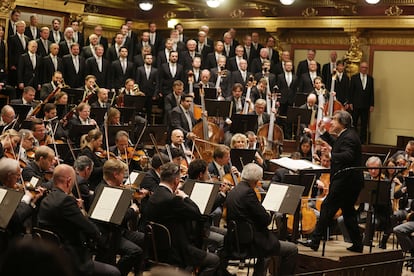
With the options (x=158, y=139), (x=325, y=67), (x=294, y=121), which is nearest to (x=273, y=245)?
(x=158, y=139)

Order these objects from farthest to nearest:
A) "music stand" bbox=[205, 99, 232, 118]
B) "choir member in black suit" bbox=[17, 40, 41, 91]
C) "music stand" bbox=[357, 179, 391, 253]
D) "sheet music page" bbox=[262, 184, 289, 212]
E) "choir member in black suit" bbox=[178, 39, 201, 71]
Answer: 1. "choir member in black suit" bbox=[178, 39, 201, 71]
2. "choir member in black suit" bbox=[17, 40, 41, 91]
3. "music stand" bbox=[205, 99, 232, 118]
4. "music stand" bbox=[357, 179, 391, 253]
5. "sheet music page" bbox=[262, 184, 289, 212]

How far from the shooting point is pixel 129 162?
25.8 feet

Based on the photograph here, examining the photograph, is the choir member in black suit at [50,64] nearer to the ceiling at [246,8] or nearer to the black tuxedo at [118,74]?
the black tuxedo at [118,74]

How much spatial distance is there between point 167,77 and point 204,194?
20.6 feet

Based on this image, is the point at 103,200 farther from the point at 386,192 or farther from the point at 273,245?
the point at 386,192

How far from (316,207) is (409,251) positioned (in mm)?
993

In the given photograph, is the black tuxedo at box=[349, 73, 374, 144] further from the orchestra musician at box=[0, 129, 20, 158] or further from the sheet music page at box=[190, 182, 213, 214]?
the sheet music page at box=[190, 182, 213, 214]

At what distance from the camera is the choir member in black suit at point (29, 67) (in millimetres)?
10695

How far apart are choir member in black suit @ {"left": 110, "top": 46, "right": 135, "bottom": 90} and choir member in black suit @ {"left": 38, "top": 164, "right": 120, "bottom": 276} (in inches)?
271

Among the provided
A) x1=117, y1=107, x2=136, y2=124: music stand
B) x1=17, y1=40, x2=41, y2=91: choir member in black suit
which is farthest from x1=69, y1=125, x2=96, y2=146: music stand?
x1=17, y1=40, x2=41, y2=91: choir member in black suit

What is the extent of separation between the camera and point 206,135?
9.71 m

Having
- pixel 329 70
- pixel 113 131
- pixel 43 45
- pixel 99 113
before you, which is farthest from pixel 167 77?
pixel 113 131

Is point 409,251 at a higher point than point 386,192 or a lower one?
lower

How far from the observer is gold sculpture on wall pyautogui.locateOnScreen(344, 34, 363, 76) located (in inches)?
519
